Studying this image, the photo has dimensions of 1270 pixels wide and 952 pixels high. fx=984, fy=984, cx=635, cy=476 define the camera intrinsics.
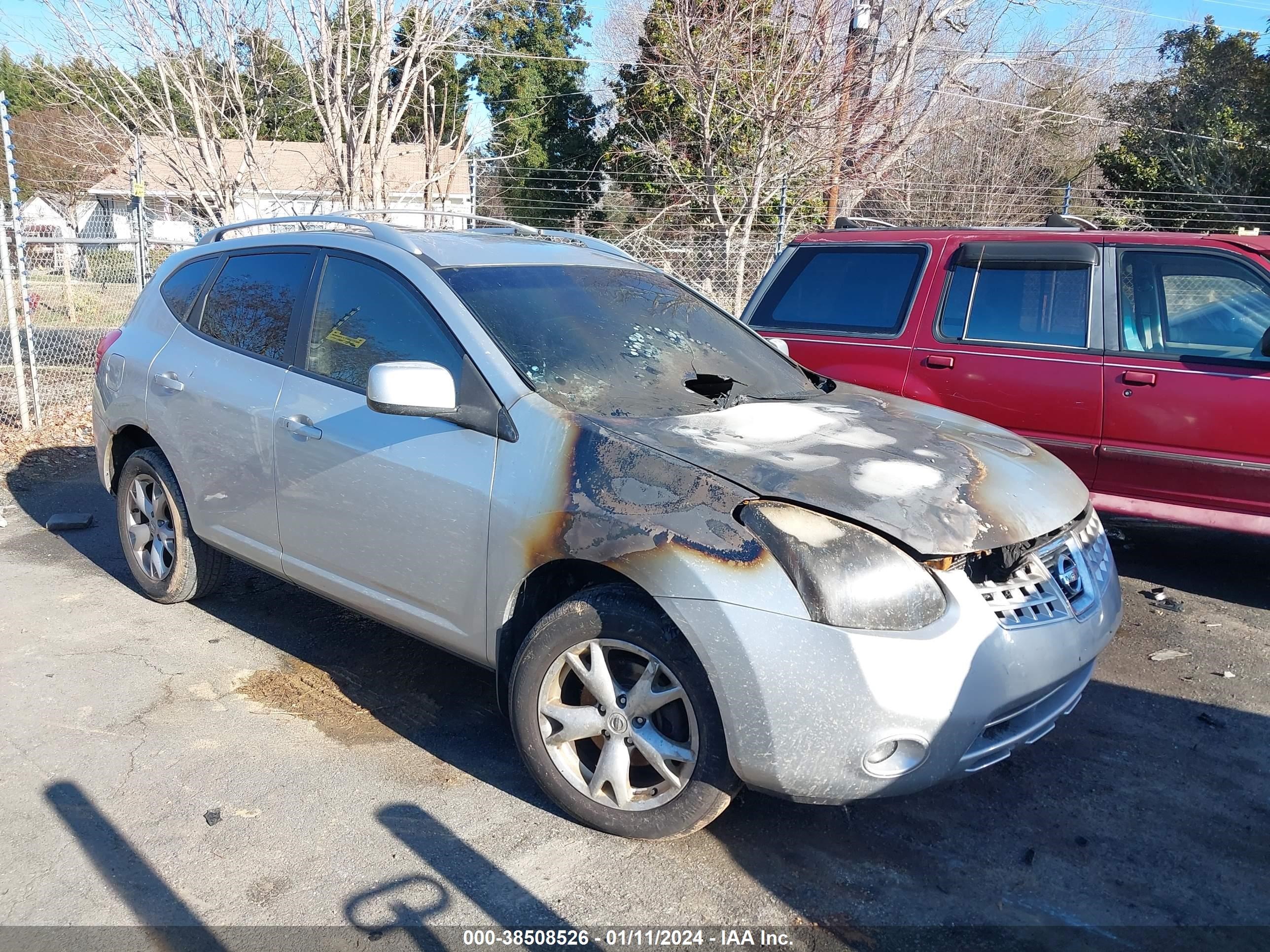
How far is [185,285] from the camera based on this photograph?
15.6 ft

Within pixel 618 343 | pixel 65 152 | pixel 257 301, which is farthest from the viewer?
pixel 65 152

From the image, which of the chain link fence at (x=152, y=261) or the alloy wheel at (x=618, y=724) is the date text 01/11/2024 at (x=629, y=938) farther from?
the chain link fence at (x=152, y=261)

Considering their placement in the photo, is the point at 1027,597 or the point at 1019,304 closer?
the point at 1027,597

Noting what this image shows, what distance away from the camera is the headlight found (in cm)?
259

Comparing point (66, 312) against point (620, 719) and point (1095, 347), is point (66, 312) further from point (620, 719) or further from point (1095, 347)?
point (620, 719)

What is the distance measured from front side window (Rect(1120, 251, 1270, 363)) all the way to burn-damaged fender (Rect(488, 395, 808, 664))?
11.1ft

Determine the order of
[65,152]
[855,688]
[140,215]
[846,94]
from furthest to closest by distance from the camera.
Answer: [65,152]
[846,94]
[140,215]
[855,688]

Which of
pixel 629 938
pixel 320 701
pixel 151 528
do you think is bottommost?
pixel 320 701

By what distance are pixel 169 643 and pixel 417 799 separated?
6.32 ft

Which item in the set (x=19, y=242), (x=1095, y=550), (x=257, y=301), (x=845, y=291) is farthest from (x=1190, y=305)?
(x=19, y=242)

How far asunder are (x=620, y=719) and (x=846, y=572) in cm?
82

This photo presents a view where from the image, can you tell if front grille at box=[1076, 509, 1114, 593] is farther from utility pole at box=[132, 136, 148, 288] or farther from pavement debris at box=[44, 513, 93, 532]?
utility pole at box=[132, 136, 148, 288]

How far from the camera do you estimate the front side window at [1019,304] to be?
5.25 m

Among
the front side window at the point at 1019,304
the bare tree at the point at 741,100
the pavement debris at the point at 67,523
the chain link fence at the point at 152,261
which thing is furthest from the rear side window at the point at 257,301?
the bare tree at the point at 741,100
